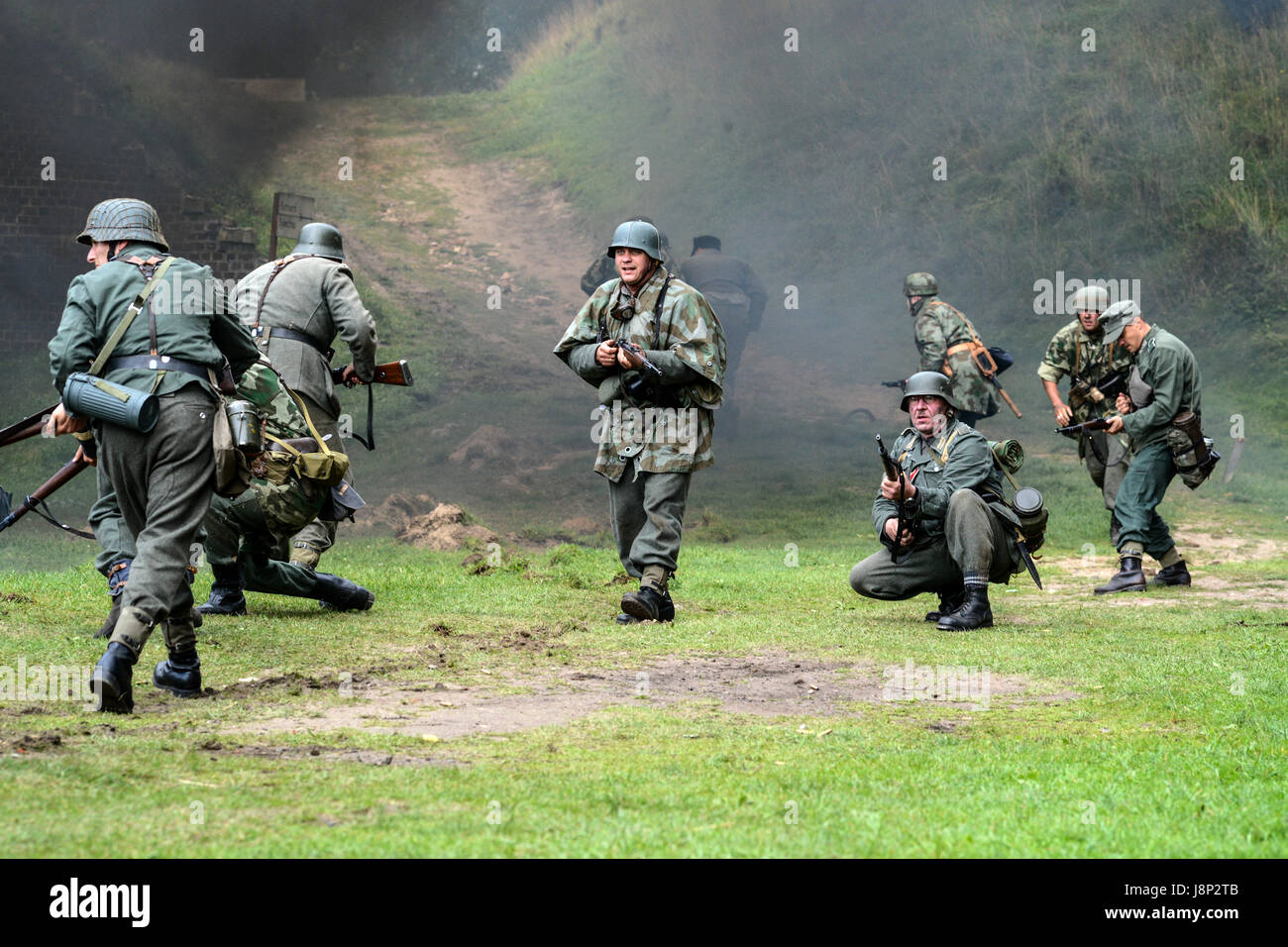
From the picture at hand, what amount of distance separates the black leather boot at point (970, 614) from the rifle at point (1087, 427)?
2.22 meters

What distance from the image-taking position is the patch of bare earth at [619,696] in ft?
15.7

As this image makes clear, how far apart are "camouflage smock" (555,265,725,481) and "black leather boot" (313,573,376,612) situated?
55.2 inches

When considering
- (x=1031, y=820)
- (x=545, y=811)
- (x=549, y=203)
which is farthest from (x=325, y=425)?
(x=549, y=203)

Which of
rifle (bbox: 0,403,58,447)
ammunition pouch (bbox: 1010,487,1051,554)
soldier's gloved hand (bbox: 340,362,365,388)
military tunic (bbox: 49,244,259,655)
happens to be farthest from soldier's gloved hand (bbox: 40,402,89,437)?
ammunition pouch (bbox: 1010,487,1051,554)

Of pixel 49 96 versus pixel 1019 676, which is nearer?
pixel 1019 676

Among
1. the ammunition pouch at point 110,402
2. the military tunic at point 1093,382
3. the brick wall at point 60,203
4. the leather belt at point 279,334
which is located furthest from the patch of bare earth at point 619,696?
the brick wall at point 60,203

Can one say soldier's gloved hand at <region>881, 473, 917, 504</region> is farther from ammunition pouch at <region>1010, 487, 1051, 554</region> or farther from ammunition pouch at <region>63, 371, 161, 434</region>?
ammunition pouch at <region>63, 371, 161, 434</region>

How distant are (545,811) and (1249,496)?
11.3 meters

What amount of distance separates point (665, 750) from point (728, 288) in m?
12.0

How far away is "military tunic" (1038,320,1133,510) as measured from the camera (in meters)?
9.25

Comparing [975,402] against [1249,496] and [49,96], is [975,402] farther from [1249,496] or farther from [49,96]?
[49,96]

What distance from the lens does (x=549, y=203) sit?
88.9 feet

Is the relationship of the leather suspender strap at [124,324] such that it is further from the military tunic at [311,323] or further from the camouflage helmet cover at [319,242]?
the camouflage helmet cover at [319,242]

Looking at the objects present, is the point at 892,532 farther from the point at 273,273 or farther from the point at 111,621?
the point at 111,621
